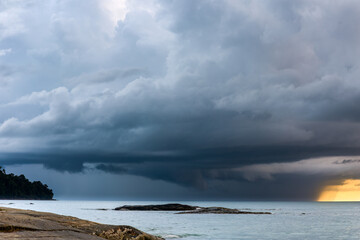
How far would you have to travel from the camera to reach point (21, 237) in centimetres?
1313

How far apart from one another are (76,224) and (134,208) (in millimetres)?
137516

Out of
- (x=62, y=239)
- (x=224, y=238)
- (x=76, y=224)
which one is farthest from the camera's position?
(x=224, y=238)

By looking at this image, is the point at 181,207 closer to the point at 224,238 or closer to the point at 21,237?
the point at 224,238

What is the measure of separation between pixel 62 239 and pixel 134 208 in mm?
143872

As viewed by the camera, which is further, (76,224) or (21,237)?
(76,224)

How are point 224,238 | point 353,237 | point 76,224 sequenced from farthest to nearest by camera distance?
point 353,237
point 224,238
point 76,224

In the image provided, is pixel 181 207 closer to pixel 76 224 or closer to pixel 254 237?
pixel 254 237

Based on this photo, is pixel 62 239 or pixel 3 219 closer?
pixel 62 239

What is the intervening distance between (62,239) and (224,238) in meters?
31.4

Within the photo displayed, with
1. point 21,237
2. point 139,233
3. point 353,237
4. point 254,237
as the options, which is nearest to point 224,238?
point 254,237

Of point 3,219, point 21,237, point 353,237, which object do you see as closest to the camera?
point 21,237

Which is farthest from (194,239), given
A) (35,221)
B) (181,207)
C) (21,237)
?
(181,207)

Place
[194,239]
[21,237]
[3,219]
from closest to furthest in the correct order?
[21,237], [3,219], [194,239]

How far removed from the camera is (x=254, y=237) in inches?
1772
